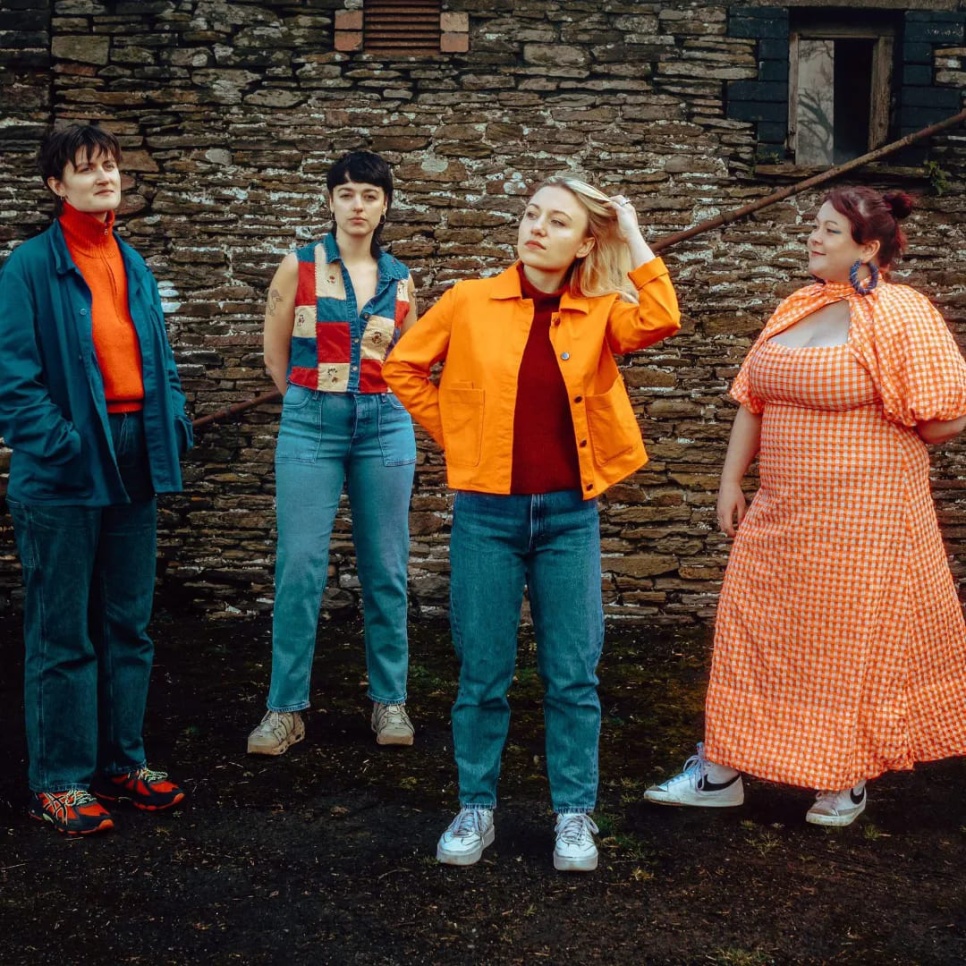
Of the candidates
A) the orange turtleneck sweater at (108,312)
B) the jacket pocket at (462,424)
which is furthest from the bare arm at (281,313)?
the jacket pocket at (462,424)

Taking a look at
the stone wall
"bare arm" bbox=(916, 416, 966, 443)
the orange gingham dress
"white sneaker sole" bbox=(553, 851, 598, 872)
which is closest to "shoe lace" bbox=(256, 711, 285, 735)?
"white sneaker sole" bbox=(553, 851, 598, 872)

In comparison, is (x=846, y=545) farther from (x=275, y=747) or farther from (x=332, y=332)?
(x=275, y=747)

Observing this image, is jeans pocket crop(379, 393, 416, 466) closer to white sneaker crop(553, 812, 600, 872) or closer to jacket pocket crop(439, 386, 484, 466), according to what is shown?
jacket pocket crop(439, 386, 484, 466)

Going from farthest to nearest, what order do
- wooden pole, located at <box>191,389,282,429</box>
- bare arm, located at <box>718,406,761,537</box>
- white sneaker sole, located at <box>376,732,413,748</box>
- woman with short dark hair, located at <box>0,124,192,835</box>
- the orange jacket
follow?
wooden pole, located at <box>191,389,282,429</box> → white sneaker sole, located at <box>376,732,413,748</box> → bare arm, located at <box>718,406,761,537</box> → woman with short dark hair, located at <box>0,124,192,835</box> → the orange jacket

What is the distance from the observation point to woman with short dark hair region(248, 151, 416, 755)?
3703 mm

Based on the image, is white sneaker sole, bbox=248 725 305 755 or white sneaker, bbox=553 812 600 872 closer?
white sneaker, bbox=553 812 600 872

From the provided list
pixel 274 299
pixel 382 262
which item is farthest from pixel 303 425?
pixel 382 262

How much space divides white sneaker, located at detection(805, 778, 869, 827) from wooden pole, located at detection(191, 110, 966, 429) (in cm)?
310

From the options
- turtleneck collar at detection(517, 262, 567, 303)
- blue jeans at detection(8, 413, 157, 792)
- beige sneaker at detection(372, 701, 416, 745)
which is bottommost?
beige sneaker at detection(372, 701, 416, 745)

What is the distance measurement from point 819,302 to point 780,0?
3.15 metres

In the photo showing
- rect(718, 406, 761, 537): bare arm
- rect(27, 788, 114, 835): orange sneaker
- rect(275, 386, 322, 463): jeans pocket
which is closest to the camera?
rect(27, 788, 114, 835): orange sneaker

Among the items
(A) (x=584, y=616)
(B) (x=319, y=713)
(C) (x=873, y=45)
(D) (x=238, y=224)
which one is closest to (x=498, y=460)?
(A) (x=584, y=616)

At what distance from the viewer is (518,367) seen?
279 cm

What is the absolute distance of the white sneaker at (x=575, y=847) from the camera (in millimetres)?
2936
